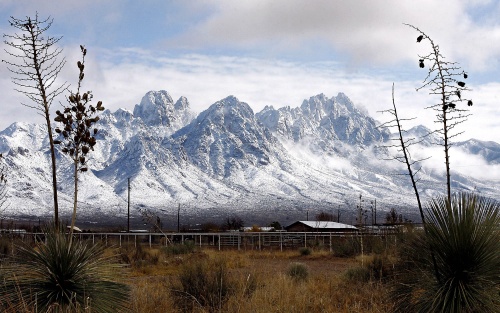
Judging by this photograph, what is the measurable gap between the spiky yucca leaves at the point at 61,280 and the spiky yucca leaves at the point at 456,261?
357 centimetres

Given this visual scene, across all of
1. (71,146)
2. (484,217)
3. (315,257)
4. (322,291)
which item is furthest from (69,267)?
(315,257)

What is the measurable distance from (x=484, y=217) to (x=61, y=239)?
5.16 meters

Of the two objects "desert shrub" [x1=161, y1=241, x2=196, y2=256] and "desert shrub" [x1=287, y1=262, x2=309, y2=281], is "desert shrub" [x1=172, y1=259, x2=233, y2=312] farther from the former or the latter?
"desert shrub" [x1=161, y1=241, x2=196, y2=256]

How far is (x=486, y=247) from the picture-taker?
675 cm

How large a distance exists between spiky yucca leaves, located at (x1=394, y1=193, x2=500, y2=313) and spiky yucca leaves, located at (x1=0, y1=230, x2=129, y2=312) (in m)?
3.57

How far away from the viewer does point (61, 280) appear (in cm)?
758

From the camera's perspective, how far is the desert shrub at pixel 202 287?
11.8m

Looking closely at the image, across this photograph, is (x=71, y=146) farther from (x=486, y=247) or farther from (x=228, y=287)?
(x=486, y=247)

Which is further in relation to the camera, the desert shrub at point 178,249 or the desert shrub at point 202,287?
the desert shrub at point 178,249

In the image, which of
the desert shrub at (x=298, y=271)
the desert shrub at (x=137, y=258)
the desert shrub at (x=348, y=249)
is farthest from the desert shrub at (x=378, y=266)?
the desert shrub at (x=348, y=249)

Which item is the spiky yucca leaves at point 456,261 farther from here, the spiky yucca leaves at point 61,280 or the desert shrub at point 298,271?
the desert shrub at point 298,271

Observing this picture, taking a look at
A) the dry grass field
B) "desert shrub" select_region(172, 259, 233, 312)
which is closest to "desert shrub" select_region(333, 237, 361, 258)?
the dry grass field

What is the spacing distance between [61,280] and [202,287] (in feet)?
16.9

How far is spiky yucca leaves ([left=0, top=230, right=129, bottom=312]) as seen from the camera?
289 inches
